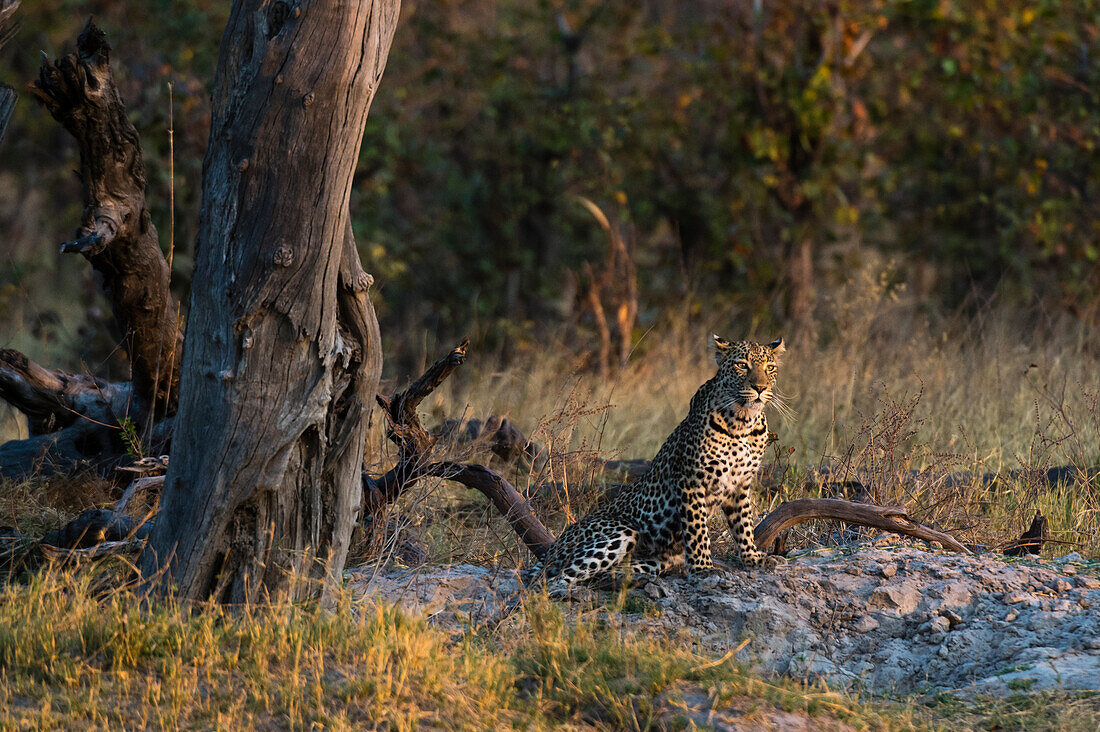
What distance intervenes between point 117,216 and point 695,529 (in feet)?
9.22

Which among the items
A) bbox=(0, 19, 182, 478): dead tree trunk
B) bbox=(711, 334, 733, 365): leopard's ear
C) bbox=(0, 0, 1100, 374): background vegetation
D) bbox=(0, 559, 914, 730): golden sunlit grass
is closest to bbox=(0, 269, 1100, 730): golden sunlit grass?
bbox=(0, 559, 914, 730): golden sunlit grass

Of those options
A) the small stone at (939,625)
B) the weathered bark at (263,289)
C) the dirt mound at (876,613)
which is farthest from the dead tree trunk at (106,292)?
the small stone at (939,625)

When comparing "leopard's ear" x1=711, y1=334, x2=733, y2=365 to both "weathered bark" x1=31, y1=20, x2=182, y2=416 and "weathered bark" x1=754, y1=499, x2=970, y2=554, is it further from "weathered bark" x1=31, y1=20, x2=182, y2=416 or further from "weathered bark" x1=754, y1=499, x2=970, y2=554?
"weathered bark" x1=31, y1=20, x2=182, y2=416

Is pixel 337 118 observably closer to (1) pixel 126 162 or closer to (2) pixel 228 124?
(2) pixel 228 124

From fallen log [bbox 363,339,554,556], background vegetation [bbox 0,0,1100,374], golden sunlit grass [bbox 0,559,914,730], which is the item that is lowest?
golden sunlit grass [bbox 0,559,914,730]

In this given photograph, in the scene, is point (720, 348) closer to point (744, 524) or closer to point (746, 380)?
point (746, 380)

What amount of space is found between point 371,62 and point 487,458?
115 inches

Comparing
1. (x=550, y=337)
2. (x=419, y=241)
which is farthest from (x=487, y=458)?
(x=419, y=241)

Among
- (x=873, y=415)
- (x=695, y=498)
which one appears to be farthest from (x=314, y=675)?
(x=873, y=415)

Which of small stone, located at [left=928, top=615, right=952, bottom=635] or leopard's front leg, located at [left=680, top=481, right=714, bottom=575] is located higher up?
leopard's front leg, located at [left=680, top=481, right=714, bottom=575]

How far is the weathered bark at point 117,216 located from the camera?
4.44 metres

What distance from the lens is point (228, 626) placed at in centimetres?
337

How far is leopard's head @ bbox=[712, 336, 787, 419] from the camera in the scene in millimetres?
4523

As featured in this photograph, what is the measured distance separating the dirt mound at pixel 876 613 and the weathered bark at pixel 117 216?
1666 mm
